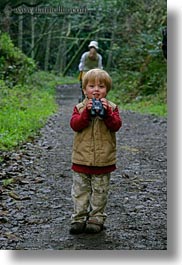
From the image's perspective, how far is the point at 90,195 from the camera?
2.49 metres

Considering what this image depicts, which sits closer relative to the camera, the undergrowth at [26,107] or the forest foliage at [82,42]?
the forest foliage at [82,42]

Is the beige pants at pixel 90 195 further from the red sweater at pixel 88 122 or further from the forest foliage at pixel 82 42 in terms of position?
the forest foliage at pixel 82 42

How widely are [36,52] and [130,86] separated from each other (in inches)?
124

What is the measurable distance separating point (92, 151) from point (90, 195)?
22 cm

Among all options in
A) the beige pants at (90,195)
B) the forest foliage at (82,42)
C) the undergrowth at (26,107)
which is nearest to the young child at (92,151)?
the beige pants at (90,195)

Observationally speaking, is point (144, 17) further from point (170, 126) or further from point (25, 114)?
point (170, 126)

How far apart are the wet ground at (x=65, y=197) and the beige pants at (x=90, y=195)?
8cm

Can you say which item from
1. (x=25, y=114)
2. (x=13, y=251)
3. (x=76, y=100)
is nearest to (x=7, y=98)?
(x=25, y=114)

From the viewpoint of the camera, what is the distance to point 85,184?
2.46 m

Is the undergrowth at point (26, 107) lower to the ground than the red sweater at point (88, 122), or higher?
higher

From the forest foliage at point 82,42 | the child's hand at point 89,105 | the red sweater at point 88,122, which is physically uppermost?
the forest foliage at point 82,42

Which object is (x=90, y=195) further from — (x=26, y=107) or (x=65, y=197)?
(x=26, y=107)

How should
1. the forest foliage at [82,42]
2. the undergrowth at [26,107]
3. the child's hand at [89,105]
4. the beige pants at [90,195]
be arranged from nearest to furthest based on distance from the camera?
the child's hand at [89,105], the beige pants at [90,195], the forest foliage at [82,42], the undergrowth at [26,107]

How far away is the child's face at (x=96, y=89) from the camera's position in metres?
2.35
